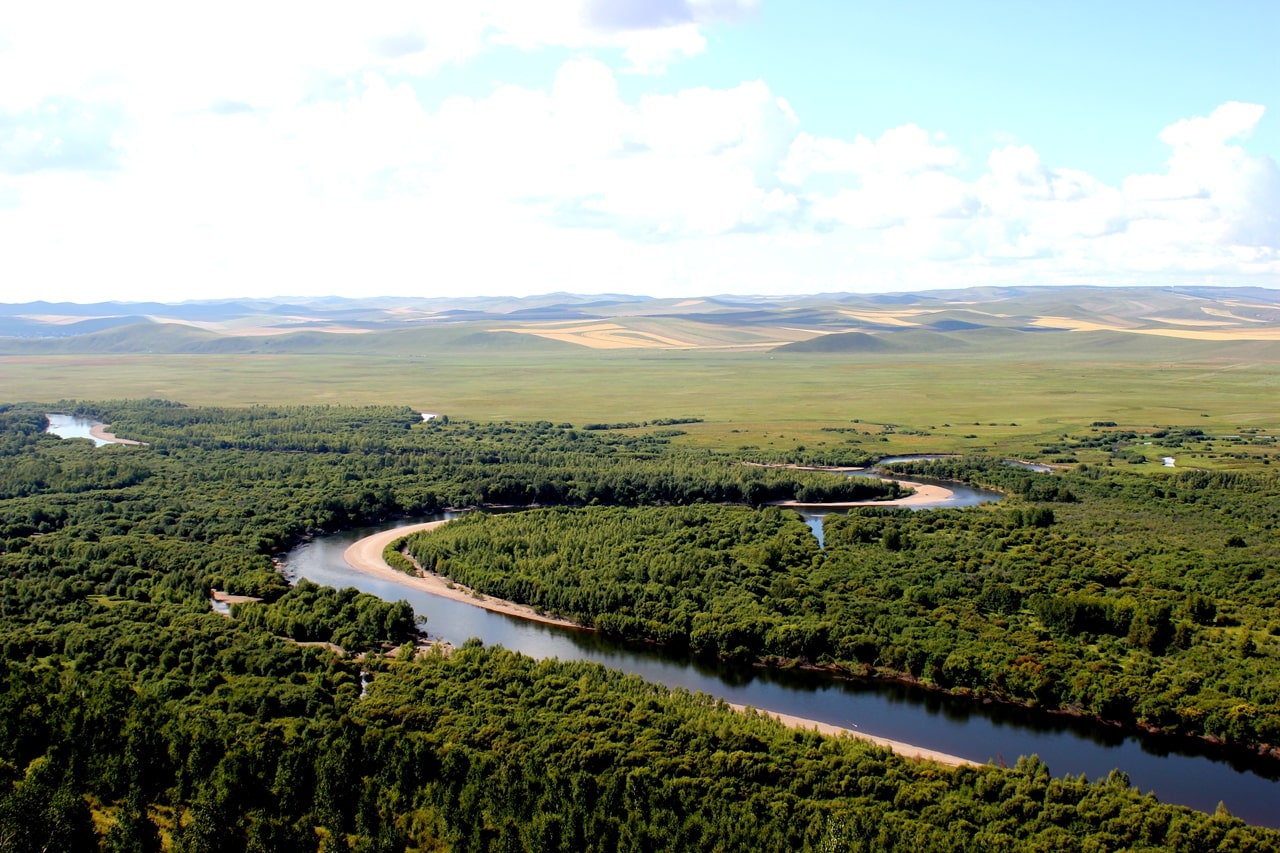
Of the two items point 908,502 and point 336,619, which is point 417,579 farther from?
point 908,502

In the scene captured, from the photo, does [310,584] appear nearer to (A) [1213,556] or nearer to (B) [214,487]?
(B) [214,487]

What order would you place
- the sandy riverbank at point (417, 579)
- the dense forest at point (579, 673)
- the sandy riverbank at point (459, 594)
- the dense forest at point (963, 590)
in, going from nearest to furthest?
the dense forest at point (579, 673), the sandy riverbank at point (459, 594), the dense forest at point (963, 590), the sandy riverbank at point (417, 579)

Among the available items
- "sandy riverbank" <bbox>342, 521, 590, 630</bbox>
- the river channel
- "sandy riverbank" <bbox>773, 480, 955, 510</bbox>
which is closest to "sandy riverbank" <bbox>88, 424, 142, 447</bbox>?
"sandy riverbank" <bbox>342, 521, 590, 630</bbox>

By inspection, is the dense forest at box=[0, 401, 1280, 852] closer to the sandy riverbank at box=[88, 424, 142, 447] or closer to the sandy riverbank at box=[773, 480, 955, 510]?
the sandy riverbank at box=[773, 480, 955, 510]

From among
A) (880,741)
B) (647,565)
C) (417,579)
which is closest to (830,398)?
(647,565)

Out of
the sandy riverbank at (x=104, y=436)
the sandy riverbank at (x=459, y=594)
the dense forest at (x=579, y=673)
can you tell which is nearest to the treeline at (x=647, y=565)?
the dense forest at (x=579, y=673)

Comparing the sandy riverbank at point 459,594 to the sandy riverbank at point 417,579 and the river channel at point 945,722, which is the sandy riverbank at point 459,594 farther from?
the river channel at point 945,722
